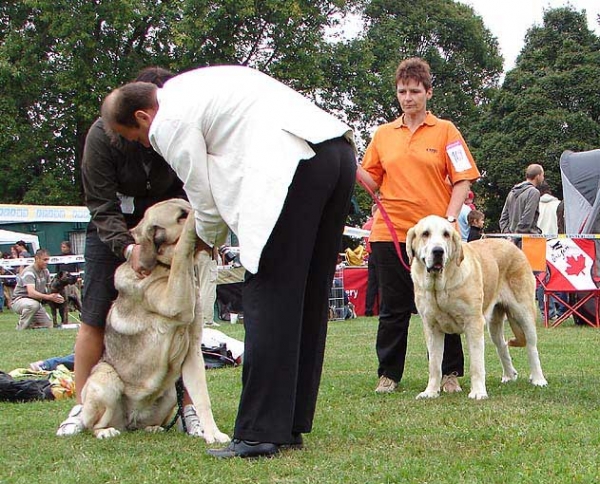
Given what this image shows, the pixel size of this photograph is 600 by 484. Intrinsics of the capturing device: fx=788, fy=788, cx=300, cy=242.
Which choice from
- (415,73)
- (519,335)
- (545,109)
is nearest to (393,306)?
(519,335)

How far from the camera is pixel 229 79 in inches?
124

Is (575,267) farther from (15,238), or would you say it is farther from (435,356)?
(15,238)

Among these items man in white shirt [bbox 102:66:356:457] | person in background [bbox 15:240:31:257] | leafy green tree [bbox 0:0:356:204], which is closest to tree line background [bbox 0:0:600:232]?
leafy green tree [bbox 0:0:356:204]

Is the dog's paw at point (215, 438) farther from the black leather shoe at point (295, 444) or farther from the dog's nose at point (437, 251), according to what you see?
the dog's nose at point (437, 251)

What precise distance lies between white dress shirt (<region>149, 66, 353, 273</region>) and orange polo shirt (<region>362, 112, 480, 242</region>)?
2.08m

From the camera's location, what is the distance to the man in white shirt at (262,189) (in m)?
3.01

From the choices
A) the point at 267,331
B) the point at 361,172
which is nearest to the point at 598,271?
the point at 361,172

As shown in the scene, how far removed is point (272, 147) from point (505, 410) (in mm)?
2193

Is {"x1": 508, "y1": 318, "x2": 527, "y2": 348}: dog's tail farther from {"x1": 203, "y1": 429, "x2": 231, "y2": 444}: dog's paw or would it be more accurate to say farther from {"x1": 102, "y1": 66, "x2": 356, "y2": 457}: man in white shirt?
{"x1": 102, "y1": 66, "x2": 356, "y2": 457}: man in white shirt

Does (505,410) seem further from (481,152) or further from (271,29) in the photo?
(481,152)

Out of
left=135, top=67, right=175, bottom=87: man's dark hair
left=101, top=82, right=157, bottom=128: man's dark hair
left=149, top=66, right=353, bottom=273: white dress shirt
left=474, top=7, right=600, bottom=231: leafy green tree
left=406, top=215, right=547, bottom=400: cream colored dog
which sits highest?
left=474, top=7, right=600, bottom=231: leafy green tree

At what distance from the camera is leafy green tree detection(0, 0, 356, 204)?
25.0 m

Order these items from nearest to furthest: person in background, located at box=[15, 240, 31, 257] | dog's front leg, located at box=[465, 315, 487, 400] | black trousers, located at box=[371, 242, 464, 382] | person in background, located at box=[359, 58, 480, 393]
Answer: dog's front leg, located at box=[465, 315, 487, 400], person in background, located at box=[359, 58, 480, 393], black trousers, located at box=[371, 242, 464, 382], person in background, located at box=[15, 240, 31, 257]

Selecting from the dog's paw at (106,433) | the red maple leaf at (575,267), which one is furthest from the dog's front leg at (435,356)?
the red maple leaf at (575,267)
